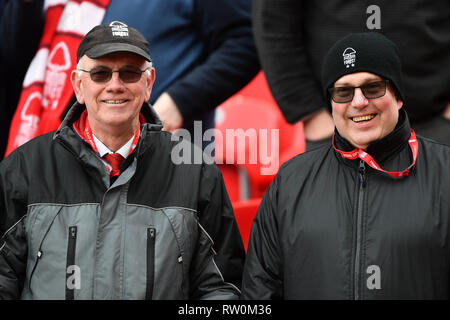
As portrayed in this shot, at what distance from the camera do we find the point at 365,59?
9.75ft

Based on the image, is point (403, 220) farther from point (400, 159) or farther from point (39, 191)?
point (39, 191)

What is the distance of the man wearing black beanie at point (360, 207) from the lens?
2.76 m

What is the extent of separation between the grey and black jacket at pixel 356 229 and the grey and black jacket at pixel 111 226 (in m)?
0.20

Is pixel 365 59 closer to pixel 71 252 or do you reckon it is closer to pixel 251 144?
pixel 71 252

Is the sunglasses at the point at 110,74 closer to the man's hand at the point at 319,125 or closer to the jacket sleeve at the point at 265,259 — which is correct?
the jacket sleeve at the point at 265,259

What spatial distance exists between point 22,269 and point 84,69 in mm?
887

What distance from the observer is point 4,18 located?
162 inches

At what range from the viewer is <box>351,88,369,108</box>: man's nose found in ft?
9.72

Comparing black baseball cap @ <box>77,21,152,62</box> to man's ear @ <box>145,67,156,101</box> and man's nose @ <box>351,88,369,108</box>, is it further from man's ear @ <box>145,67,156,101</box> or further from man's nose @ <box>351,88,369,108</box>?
man's nose @ <box>351,88,369,108</box>

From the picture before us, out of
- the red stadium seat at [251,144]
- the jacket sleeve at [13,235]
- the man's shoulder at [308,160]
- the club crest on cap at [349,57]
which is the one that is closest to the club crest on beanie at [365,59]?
the club crest on cap at [349,57]

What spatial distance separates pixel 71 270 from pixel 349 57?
4.67 feet

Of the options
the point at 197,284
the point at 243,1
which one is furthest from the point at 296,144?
the point at 197,284

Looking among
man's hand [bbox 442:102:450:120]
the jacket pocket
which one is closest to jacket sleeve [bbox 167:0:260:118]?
man's hand [bbox 442:102:450:120]

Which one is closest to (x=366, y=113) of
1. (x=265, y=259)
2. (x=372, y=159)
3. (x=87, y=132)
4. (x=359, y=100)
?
(x=359, y=100)
